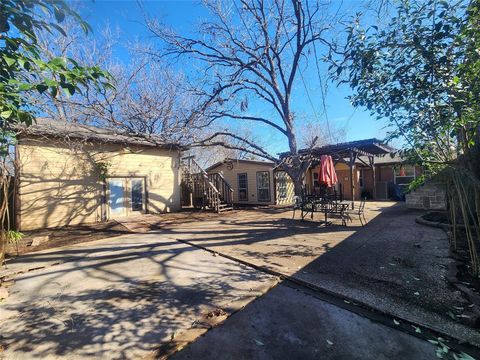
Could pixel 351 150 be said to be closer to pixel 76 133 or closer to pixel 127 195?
pixel 127 195

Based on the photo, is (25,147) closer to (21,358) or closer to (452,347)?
(21,358)

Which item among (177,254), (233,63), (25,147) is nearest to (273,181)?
(233,63)

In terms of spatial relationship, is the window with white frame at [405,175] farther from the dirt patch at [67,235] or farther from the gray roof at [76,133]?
the dirt patch at [67,235]

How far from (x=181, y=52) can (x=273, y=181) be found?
8824 mm

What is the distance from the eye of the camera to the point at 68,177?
9703mm

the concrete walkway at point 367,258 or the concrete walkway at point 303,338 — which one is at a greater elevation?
the concrete walkway at point 367,258

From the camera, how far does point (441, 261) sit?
4.43 m

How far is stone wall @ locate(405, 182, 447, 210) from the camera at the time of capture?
10.3 metres

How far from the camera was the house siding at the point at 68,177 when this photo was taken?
8688 millimetres

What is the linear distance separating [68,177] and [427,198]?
48.7 ft

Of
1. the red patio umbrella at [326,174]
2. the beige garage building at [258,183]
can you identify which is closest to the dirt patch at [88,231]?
the red patio umbrella at [326,174]

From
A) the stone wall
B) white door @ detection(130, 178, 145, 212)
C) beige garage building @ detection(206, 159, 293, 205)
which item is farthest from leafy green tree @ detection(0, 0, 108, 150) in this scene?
beige garage building @ detection(206, 159, 293, 205)

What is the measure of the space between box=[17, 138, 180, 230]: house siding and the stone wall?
38.9 feet

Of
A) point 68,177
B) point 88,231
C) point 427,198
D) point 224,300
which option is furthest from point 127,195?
point 427,198
